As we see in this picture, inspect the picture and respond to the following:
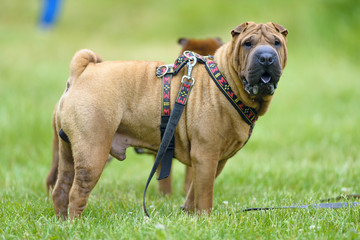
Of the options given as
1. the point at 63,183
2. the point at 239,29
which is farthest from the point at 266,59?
the point at 63,183

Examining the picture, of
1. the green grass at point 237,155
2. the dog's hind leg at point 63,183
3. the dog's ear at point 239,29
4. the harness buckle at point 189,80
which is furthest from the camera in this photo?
the dog's hind leg at point 63,183

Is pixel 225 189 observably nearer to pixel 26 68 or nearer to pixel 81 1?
pixel 26 68

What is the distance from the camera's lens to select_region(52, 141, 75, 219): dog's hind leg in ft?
13.6

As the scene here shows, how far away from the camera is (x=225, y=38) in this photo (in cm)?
1752

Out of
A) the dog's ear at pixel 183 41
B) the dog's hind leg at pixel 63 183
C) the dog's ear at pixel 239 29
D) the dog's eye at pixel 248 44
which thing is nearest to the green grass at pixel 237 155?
the dog's hind leg at pixel 63 183

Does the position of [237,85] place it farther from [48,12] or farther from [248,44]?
[48,12]

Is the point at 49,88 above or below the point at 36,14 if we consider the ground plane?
below

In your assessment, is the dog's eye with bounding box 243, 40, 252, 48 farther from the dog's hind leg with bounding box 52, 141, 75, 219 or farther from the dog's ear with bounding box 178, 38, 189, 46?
the dog's ear with bounding box 178, 38, 189, 46

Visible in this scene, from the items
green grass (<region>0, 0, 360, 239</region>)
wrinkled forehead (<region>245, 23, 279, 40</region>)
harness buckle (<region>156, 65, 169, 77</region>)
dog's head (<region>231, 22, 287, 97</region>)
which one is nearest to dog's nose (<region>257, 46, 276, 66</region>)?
dog's head (<region>231, 22, 287, 97</region>)

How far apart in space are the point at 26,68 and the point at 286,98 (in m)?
7.14

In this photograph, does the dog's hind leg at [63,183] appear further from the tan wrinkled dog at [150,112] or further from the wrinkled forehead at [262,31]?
the wrinkled forehead at [262,31]

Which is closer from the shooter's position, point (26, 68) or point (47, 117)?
point (47, 117)

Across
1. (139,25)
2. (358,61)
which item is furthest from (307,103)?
(139,25)

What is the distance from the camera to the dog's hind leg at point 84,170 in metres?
3.81
